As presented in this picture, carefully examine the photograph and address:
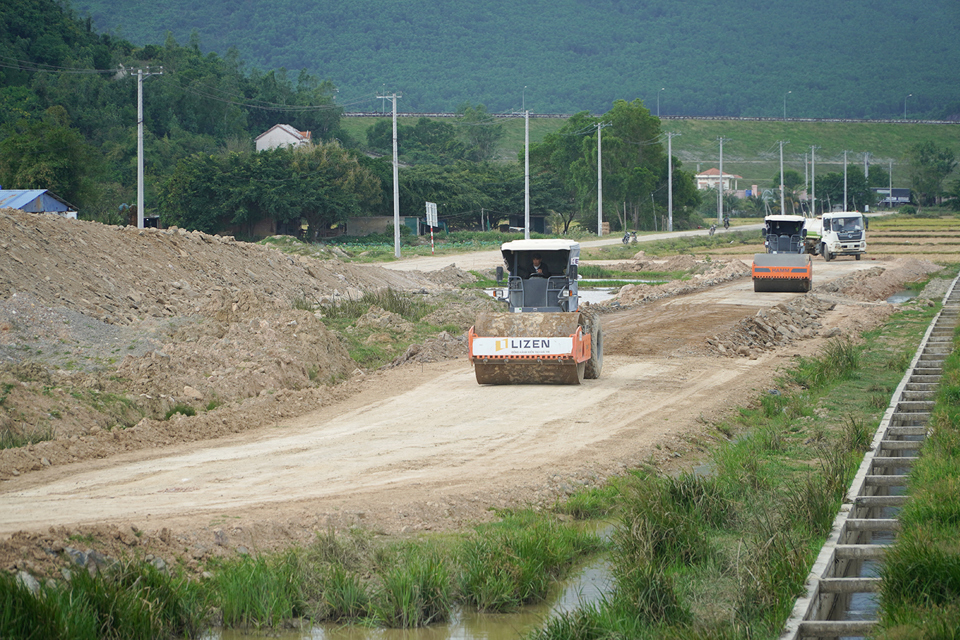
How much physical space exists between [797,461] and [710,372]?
789 cm

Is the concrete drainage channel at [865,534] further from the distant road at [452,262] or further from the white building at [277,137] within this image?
the white building at [277,137]

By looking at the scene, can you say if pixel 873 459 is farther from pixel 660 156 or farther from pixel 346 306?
pixel 660 156

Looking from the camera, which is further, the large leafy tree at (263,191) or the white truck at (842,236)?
the large leafy tree at (263,191)

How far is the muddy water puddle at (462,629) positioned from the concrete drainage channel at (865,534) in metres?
1.95

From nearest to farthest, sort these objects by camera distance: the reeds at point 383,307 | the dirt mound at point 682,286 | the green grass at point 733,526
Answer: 1. the green grass at point 733,526
2. the reeds at point 383,307
3. the dirt mound at point 682,286

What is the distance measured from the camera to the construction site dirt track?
10.5m

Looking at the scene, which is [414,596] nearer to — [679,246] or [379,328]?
[379,328]

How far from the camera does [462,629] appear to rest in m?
8.88

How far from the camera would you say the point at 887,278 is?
44906 mm

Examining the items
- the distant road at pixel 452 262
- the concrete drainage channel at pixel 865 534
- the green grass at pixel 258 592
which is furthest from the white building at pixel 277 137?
the green grass at pixel 258 592

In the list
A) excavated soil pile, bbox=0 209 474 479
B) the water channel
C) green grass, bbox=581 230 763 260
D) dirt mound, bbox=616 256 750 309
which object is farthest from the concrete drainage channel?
green grass, bbox=581 230 763 260

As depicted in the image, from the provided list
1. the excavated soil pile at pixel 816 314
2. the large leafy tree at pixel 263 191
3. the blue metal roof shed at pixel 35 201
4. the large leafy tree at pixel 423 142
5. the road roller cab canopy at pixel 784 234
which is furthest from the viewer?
the large leafy tree at pixel 423 142

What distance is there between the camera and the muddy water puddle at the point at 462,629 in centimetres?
871

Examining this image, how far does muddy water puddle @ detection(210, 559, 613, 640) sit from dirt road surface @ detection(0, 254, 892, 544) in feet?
4.91
